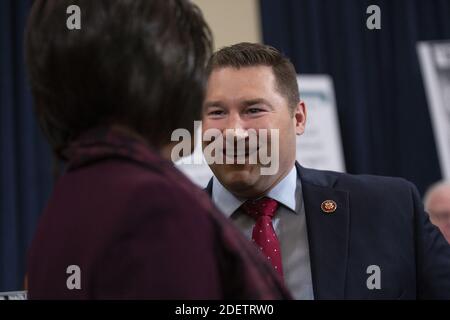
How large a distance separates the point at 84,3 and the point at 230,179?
1000mm

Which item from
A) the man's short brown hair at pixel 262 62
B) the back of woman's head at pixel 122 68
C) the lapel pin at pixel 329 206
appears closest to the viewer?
the back of woman's head at pixel 122 68

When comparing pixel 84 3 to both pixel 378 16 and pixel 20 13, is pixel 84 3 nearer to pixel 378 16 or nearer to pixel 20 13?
pixel 20 13

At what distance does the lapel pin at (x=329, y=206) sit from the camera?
172 cm

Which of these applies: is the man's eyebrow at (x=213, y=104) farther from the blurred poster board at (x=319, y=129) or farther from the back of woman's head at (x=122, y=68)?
the blurred poster board at (x=319, y=129)

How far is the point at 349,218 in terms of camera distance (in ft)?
5.59

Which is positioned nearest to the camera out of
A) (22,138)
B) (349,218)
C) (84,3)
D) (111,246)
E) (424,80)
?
(111,246)

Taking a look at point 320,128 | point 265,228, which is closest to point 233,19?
point 320,128

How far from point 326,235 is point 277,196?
0.18 m

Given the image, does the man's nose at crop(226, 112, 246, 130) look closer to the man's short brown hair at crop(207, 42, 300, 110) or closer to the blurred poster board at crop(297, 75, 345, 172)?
the man's short brown hair at crop(207, 42, 300, 110)

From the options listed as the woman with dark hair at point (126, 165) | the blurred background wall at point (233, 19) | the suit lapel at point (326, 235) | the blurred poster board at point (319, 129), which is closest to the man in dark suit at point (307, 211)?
the suit lapel at point (326, 235)

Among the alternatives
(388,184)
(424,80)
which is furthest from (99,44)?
(424,80)

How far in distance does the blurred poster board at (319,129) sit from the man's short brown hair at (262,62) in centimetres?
179

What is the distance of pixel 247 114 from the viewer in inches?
71.5

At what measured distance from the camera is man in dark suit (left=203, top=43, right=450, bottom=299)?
1613mm
